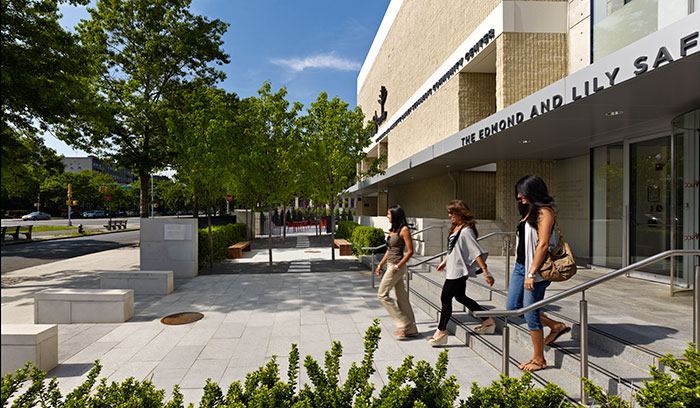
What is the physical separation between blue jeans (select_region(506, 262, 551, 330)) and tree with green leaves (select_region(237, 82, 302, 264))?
932cm

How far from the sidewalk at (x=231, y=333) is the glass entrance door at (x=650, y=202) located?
507 centimetres

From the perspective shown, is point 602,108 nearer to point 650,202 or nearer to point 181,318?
point 650,202

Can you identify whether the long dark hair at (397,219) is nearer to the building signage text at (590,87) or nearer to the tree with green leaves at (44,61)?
the building signage text at (590,87)

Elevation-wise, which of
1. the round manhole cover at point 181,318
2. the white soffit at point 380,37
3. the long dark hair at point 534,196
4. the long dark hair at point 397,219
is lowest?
the round manhole cover at point 181,318

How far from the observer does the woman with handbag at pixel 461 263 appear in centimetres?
511

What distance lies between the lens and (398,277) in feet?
18.4

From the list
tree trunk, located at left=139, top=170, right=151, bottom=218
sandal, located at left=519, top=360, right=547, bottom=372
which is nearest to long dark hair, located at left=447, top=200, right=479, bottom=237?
sandal, located at left=519, top=360, right=547, bottom=372

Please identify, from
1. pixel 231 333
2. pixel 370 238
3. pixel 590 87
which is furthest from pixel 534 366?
pixel 370 238

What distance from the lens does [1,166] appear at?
1.87 m

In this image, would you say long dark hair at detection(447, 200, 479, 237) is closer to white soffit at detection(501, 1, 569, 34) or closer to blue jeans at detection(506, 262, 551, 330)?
blue jeans at detection(506, 262, 551, 330)

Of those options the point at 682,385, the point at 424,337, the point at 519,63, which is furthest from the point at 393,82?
the point at 682,385

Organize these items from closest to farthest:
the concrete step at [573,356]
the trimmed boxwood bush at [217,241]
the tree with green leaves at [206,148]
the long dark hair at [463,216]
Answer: the concrete step at [573,356] → the long dark hair at [463,216] → the tree with green leaves at [206,148] → the trimmed boxwood bush at [217,241]

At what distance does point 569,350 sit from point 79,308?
7756 millimetres

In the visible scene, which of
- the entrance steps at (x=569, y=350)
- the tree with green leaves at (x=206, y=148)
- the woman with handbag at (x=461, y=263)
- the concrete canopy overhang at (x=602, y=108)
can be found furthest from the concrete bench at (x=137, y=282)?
the concrete canopy overhang at (x=602, y=108)
